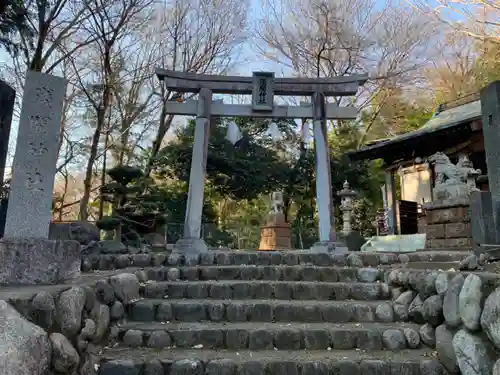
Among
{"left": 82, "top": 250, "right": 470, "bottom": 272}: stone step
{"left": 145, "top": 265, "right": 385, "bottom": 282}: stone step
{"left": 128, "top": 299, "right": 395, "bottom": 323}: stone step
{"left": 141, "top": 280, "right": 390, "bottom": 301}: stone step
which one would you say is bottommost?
{"left": 128, "top": 299, "right": 395, "bottom": 323}: stone step

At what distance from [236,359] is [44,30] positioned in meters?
12.6

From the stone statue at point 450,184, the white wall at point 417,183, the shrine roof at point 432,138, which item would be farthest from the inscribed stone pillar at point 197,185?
the white wall at point 417,183

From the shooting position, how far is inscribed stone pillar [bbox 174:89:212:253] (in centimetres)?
727

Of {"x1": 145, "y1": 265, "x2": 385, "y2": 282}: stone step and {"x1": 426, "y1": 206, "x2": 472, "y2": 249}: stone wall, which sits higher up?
{"x1": 426, "y1": 206, "x2": 472, "y2": 249}: stone wall

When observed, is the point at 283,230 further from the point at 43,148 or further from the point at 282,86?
the point at 43,148

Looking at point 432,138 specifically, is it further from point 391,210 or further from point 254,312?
point 254,312

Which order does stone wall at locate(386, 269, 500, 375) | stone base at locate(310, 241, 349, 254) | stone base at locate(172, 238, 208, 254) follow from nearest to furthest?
1. stone wall at locate(386, 269, 500, 375)
2. stone base at locate(172, 238, 208, 254)
3. stone base at locate(310, 241, 349, 254)

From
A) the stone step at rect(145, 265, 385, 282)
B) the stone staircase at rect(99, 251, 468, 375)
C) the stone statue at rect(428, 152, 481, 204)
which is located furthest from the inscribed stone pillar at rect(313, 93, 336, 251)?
the stone statue at rect(428, 152, 481, 204)

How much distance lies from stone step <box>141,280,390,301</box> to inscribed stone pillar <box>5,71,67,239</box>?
5.06ft

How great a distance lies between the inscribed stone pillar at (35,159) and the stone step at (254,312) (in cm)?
137

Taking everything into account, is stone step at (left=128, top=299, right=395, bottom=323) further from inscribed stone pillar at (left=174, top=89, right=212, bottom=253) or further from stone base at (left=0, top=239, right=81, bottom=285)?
inscribed stone pillar at (left=174, top=89, right=212, bottom=253)

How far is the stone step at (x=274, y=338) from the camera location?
363 centimetres

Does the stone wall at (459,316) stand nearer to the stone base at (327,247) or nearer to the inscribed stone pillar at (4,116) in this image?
the stone base at (327,247)

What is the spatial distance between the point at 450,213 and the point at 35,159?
25.0 ft
